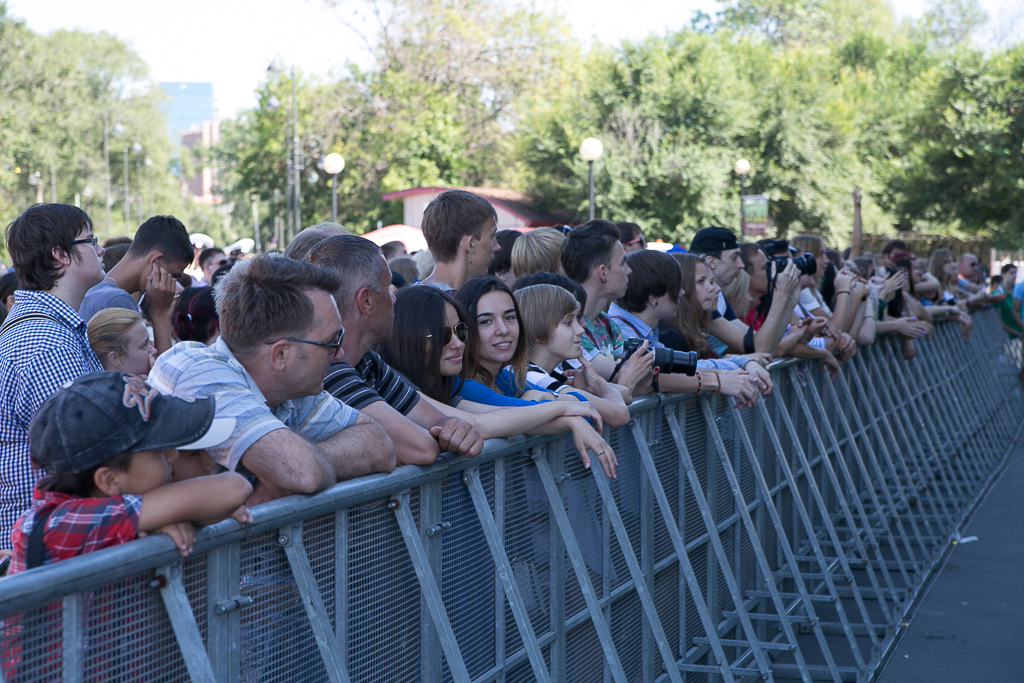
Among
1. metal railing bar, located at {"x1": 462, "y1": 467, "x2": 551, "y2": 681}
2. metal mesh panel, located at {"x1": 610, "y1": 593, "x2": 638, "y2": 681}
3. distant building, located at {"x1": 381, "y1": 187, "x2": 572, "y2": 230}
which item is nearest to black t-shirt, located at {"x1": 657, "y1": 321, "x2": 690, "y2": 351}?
metal mesh panel, located at {"x1": 610, "y1": 593, "x2": 638, "y2": 681}

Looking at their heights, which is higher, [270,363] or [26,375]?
[270,363]

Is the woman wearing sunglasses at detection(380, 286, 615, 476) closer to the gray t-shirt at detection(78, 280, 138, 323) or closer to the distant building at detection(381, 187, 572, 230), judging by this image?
the gray t-shirt at detection(78, 280, 138, 323)

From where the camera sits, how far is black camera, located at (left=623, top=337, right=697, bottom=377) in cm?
488

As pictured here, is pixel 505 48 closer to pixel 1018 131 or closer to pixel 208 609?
pixel 1018 131

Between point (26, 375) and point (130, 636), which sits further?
point (26, 375)

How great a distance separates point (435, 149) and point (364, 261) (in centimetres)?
4231

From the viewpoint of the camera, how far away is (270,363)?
9.29ft

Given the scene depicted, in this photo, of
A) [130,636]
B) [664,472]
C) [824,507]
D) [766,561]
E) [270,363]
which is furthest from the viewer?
[824,507]

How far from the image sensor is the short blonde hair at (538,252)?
5.51 metres

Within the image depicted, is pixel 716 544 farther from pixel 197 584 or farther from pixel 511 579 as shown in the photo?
pixel 197 584

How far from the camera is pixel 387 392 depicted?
3523 millimetres

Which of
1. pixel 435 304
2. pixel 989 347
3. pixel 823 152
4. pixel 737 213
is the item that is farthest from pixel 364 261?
pixel 823 152

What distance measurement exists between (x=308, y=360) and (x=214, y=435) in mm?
518

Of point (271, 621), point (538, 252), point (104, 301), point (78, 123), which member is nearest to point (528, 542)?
point (271, 621)
